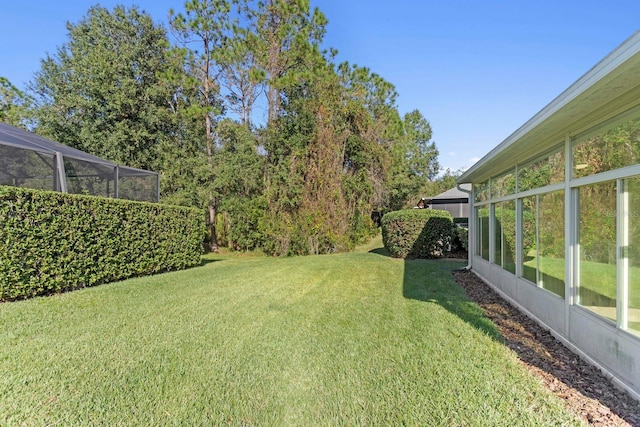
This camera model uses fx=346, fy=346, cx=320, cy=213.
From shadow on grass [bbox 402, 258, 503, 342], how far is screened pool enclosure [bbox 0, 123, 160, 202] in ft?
24.4

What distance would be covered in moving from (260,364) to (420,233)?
876 centimetres

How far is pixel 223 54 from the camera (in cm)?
1509

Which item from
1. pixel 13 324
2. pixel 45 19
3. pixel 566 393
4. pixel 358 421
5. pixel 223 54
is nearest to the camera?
pixel 358 421

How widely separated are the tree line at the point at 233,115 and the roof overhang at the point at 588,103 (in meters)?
8.96

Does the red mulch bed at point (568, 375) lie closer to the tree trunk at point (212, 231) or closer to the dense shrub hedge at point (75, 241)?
the dense shrub hedge at point (75, 241)

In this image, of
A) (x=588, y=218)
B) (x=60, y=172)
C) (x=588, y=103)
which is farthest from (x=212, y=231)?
(x=588, y=103)

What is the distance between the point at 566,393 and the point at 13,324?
600 cm

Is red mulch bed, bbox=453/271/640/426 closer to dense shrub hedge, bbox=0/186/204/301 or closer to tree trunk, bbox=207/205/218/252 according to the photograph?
dense shrub hedge, bbox=0/186/204/301

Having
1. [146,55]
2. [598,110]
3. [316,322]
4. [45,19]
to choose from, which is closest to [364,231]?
[316,322]

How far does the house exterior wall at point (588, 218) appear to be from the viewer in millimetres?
2740

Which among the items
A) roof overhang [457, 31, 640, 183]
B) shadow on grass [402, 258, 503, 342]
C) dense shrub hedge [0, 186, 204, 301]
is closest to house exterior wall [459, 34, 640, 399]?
roof overhang [457, 31, 640, 183]

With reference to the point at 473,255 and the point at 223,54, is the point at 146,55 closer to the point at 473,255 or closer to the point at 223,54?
the point at 223,54

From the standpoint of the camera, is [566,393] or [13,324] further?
[13,324]

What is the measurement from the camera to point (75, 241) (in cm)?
650
